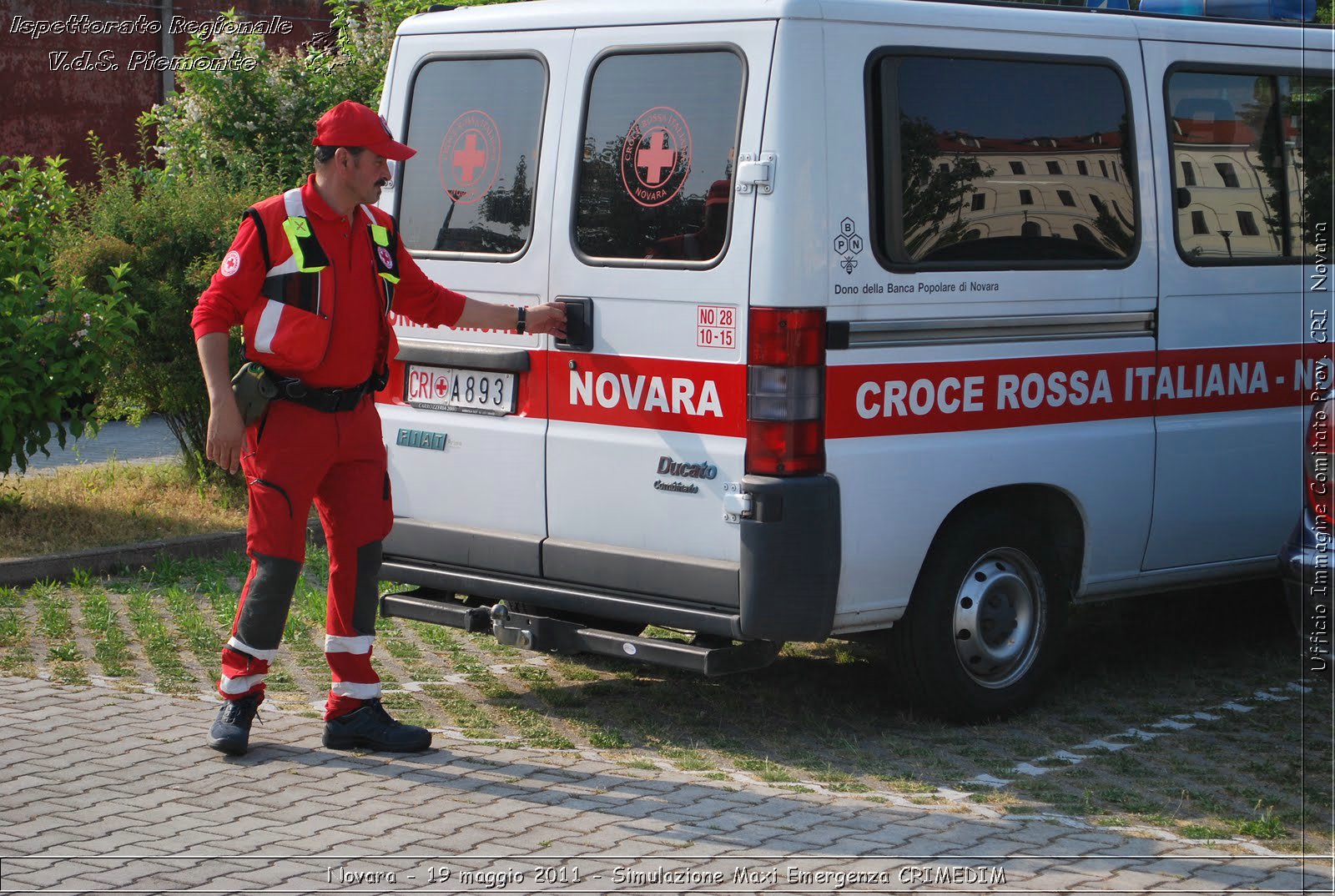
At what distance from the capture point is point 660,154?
5.59 meters

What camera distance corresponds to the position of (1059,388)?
596cm

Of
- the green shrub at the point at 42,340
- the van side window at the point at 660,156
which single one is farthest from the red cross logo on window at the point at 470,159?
the green shrub at the point at 42,340

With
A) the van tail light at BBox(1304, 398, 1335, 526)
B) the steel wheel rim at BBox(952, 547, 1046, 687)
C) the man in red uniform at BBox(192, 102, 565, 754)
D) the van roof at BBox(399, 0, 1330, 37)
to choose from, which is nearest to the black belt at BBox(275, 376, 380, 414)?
the man in red uniform at BBox(192, 102, 565, 754)

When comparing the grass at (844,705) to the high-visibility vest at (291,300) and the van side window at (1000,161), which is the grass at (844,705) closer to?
the high-visibility vest at (291,300)

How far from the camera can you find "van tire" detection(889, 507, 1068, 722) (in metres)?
5.78

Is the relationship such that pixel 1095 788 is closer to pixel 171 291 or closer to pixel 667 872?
pixel 667 872

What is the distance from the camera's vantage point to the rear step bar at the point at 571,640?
5496 millimetres

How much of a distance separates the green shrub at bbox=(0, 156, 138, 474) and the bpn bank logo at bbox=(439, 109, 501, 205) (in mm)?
3414

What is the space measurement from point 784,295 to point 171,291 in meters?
5.63

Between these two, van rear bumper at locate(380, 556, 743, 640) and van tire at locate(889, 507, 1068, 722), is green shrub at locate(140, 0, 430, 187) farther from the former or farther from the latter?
van tire at locate(889, 507, 1068, 722)

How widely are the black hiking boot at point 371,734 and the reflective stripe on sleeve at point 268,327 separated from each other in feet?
4.01

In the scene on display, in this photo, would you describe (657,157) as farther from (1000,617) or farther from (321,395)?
(1000,617)

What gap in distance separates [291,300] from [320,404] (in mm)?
343

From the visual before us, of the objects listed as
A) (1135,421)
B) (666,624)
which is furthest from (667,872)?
(1135,421)
